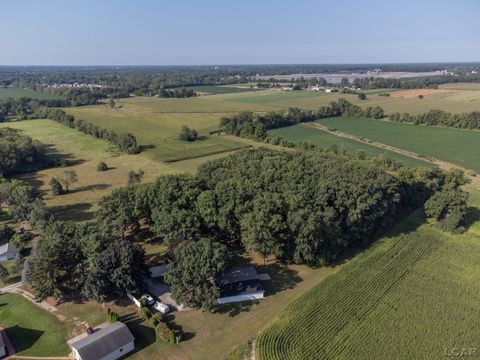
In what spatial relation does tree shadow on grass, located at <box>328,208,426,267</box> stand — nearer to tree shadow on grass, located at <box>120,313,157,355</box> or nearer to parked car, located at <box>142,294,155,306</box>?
parked car, located at <box>142,294,155,306</box>

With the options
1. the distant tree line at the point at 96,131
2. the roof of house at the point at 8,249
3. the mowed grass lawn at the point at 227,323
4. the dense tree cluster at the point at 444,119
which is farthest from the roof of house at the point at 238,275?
the dense tree cluster at the point at 444,119

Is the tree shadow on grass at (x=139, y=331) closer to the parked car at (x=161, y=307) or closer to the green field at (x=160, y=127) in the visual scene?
the parked car at (x=161, y=307)

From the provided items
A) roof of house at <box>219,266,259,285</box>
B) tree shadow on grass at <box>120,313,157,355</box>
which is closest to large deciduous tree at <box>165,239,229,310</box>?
roof of house at <box>219,266,259,285</box>

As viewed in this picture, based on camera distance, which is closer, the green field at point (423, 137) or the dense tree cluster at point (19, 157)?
the dense tree cluster at point (19, 157)

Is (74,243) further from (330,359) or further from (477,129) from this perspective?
(477,129)

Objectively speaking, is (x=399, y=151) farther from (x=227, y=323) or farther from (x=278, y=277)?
(x=227, y=323)

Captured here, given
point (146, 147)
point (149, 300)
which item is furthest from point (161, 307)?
point (146, 147)

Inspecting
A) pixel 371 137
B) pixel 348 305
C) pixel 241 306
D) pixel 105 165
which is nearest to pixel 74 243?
pixel 241 306
